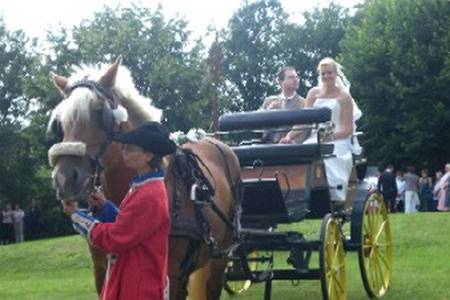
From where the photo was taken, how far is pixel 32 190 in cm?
3819

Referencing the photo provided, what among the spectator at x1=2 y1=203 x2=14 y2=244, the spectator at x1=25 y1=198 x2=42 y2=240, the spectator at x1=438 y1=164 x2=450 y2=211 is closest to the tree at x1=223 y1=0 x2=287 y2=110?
the spectator at x1=25 y1=198 x2=42 y2=240

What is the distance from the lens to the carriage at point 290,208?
8.40 meters

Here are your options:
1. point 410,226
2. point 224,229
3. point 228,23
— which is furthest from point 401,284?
point 228,23

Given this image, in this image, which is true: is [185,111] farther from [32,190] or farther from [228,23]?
[228,23]

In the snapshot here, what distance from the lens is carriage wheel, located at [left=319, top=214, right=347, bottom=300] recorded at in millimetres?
8391

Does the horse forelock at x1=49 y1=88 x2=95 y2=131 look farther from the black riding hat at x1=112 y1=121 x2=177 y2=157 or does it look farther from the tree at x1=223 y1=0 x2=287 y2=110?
the tree at x1=223 y1=0 x2=287 y2=110

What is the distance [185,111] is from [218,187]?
2796 centimetres

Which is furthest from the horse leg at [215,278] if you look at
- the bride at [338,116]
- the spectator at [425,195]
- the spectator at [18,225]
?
the spectator at [18,225]

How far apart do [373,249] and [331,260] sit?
1.60 metres

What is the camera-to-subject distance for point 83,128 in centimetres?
550

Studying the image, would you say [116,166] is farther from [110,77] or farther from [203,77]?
[203,77]

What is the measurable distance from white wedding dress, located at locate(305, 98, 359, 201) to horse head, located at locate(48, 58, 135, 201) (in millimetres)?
3681

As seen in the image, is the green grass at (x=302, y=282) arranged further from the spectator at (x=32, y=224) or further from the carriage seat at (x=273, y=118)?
the spectator at (x=32, y=224)

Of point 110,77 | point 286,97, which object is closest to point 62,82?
point 110,77
